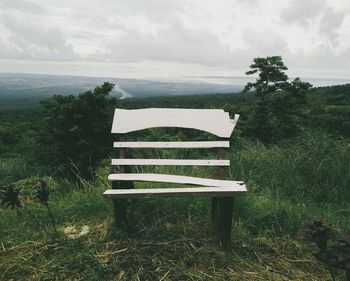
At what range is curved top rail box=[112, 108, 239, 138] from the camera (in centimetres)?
377

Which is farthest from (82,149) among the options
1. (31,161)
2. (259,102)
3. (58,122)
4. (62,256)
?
(259,102)

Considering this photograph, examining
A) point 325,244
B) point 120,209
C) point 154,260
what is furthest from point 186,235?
point 325,244

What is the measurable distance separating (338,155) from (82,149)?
8.78 metres

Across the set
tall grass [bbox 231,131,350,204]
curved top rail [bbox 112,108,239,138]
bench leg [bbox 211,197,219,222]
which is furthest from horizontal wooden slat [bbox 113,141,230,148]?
tall grass [bbox 231,131,350,204]

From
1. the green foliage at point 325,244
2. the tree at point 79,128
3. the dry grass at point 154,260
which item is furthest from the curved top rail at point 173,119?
the tree at point 79,128

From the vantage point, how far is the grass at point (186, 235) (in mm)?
2873

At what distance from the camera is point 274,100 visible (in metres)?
19.8

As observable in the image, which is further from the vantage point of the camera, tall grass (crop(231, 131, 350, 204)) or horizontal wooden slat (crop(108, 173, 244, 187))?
tall grass (crop(231, 131, 350, 204))

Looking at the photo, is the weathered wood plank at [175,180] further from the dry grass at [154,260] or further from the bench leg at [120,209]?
the dry grass at [154,260]

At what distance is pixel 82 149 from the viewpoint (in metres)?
12.0

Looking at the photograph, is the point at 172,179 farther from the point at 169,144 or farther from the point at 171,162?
the point at 169,144

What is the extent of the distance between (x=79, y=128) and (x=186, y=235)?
9.22 meters

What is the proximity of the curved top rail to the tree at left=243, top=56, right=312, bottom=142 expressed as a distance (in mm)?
15842

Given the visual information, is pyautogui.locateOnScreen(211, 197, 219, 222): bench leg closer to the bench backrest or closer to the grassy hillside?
the grassy hillside
